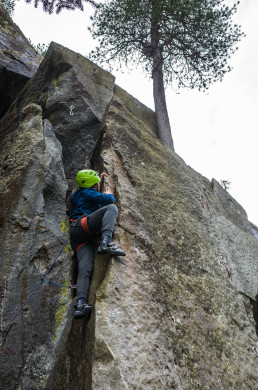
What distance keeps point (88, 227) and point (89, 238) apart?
0.21 m

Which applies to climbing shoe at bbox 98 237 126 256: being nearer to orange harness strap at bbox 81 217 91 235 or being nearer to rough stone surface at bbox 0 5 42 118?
orange harness strap at bbox 81 217 91 235

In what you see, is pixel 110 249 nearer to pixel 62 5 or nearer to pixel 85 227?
pixel 85 227

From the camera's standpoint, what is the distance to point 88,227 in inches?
161

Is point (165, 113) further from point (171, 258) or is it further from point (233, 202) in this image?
point (171, 258)

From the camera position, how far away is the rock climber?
A: 3703 millimetres

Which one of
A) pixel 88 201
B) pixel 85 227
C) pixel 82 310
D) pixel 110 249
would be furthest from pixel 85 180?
pixel 82 310

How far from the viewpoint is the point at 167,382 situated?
120 inches

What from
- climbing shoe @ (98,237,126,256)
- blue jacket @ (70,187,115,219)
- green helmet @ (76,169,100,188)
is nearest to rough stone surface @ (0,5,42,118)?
green helmet @ (76,169,100,188)

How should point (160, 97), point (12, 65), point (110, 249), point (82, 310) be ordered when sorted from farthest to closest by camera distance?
point (160, 97)
point (12, 65)
point (110, 249)
point (82, 310)

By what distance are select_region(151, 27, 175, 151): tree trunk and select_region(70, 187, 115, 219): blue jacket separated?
469 cm

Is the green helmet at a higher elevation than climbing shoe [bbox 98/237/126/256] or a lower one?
higher

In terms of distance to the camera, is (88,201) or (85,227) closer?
(85,227)

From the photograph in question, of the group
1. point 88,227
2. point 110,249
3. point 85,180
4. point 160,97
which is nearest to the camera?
point 110,249

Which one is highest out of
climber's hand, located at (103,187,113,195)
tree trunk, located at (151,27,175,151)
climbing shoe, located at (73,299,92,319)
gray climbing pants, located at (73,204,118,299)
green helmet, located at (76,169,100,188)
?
tree trunk, located at (151,27,175,151)
